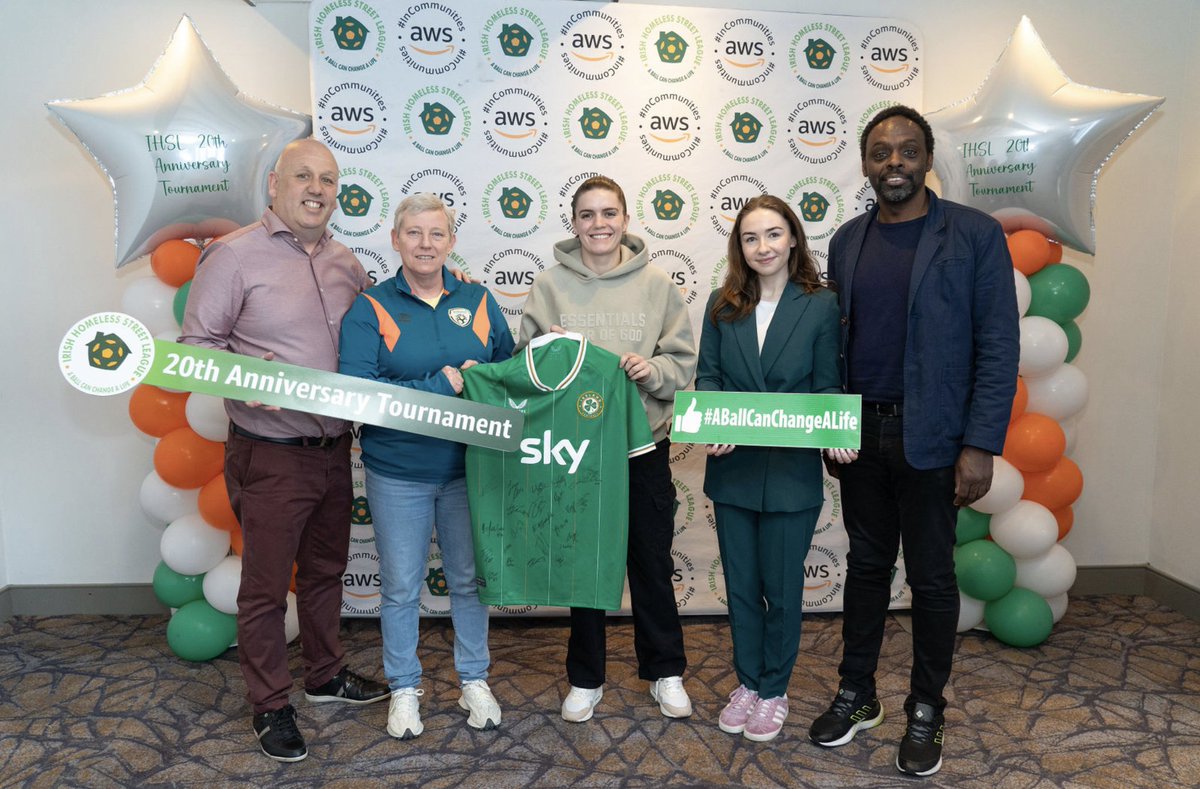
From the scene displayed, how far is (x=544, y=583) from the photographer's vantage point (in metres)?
2.65

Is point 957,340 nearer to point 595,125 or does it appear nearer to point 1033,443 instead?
point 1033,443

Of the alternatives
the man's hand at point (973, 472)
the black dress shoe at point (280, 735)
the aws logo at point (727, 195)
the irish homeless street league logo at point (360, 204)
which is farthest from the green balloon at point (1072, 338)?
the black dress shoe at point (280, 735)

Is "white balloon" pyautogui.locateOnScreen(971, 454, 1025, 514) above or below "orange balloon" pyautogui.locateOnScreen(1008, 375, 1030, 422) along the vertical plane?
below

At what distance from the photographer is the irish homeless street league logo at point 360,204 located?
353cm

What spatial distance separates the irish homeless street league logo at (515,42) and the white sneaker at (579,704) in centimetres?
248

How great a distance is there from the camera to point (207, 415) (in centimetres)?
309

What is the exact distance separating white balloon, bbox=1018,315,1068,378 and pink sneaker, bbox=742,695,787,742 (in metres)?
1.69

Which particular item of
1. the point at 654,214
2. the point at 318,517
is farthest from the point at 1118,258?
the point at 318,517

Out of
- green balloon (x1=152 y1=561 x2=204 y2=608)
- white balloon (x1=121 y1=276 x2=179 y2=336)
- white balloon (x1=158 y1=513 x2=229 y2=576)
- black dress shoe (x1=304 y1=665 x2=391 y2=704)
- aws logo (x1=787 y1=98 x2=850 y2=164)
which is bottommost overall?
black dress shoe (x1=304 y1=665 x2=391 y2=704)

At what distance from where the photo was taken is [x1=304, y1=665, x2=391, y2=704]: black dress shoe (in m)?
2.93

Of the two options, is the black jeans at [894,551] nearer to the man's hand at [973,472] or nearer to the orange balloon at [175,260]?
the man's hand at [973,472]

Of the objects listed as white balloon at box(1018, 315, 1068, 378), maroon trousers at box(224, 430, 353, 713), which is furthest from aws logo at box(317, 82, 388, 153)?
white balloon at box(1018, 315, 1068, 378)

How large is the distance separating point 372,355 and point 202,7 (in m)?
2.15

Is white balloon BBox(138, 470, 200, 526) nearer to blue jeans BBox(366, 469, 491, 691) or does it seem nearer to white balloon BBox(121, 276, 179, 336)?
white balloon BBox(121, 276, 179, 336)
